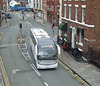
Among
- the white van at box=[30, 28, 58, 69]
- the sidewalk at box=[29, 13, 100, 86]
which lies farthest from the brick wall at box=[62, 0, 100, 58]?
the white van at box=[30, 28, 58, 69]

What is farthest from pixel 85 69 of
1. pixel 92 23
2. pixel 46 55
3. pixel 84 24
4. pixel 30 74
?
pixel 84 24

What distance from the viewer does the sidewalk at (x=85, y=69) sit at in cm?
1938

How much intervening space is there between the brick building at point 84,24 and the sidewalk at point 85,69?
5.83 ft

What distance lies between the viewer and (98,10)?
2473 centimetres

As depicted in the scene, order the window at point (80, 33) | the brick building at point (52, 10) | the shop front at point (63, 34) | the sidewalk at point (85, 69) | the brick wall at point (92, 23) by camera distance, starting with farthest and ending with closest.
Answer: the brick building at point (52, 10) → the shop front at point (63, 34) → the window at point (80, 33) → the brick wall at point (92, 23) → the sidewalk at point (85, 69)

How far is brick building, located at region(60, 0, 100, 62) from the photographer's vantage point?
80.9 ft

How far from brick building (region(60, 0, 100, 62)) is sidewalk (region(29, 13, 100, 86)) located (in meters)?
1.78

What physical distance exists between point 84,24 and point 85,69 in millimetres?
6384

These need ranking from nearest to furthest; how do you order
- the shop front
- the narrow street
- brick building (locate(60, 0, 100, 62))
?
the narrow street, brick building (locate(60, 0, 100, 62)), the shop front

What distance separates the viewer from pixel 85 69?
74.1ft

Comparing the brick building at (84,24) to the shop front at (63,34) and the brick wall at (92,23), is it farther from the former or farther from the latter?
the shop front at (63,34)

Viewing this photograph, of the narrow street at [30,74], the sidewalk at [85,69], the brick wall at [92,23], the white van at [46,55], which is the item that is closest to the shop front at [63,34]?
the sidewalk at [85,69]

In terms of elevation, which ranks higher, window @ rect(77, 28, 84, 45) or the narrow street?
window @ rect(77, 28, 84, 45)

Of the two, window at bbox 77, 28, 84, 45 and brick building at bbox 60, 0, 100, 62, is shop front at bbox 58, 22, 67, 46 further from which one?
window at bbox 77, 28, 84, 45
